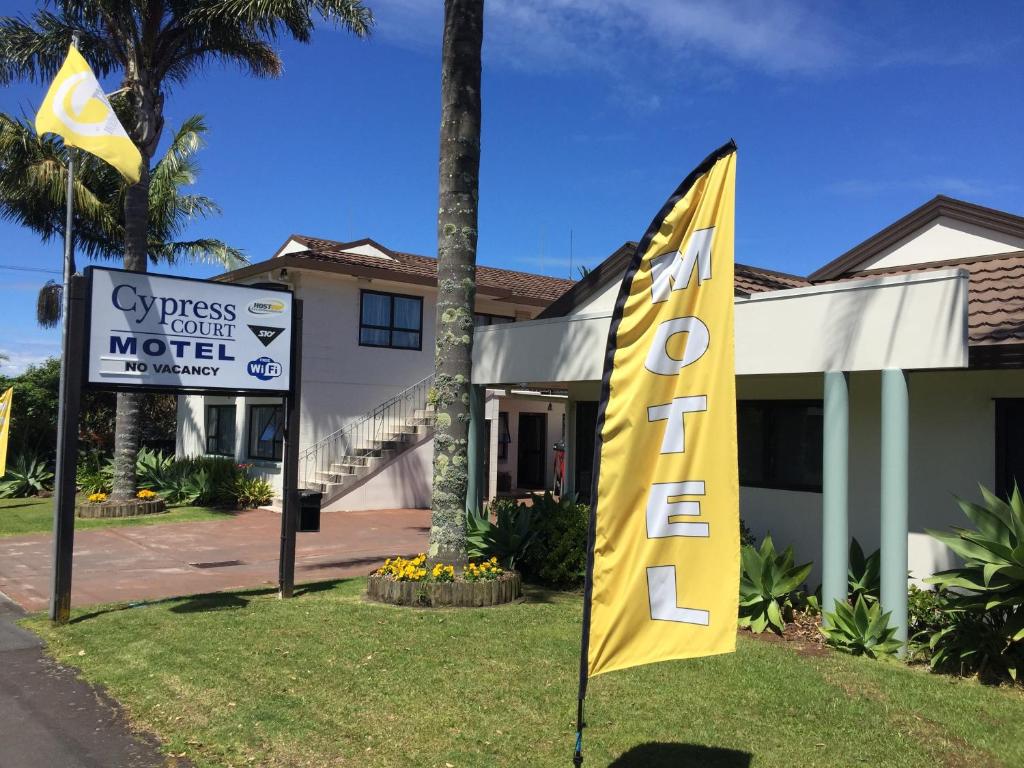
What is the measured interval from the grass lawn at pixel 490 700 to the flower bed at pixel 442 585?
0.49 m

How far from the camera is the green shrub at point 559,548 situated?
959 centimetres

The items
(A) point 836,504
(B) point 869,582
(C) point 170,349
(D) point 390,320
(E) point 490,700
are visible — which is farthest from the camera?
(D) point 390,320

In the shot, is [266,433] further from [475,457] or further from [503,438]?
[475,457]

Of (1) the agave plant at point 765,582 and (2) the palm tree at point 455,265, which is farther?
(2) the palm tree at point 455,265

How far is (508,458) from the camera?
80.6ft

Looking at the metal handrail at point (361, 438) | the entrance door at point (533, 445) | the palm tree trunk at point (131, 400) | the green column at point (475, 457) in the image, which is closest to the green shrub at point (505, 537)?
the green column at point (475, 457)

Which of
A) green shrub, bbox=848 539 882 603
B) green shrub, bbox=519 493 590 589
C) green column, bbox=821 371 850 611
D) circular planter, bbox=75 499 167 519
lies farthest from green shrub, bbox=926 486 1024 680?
circular planter, bbox=75 499 167 519

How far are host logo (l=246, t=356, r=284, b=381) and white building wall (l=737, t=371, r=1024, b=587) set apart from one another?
5480mm

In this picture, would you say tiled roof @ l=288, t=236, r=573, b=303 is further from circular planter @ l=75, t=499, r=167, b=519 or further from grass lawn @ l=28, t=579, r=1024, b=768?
grass lawn @ l=28, t=579, r=1024, b=768

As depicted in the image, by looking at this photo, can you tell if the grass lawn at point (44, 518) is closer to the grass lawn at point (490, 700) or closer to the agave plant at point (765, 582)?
the grass lawn at point (490, 700)

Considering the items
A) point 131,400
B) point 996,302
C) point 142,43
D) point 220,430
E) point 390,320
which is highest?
point 142,43

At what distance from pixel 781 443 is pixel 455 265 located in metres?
4.72

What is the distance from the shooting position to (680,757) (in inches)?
188

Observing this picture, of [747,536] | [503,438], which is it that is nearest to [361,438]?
[503,438]
